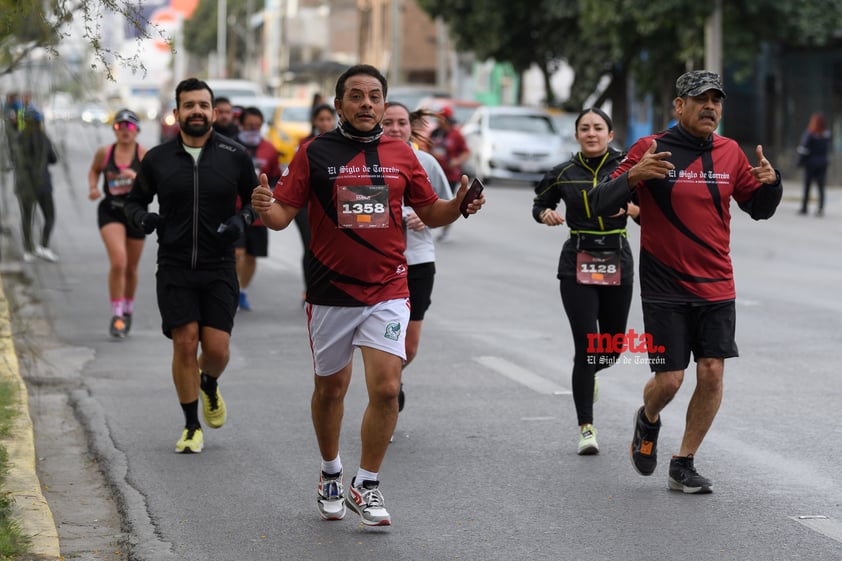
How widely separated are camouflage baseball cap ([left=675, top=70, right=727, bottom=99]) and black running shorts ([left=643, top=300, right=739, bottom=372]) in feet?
3.07

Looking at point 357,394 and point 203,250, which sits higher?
point 203,250

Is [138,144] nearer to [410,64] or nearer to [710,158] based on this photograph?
[710,158]

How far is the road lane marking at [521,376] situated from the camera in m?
10.0

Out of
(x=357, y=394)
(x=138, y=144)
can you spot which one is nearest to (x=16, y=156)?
(x=357, y=394)

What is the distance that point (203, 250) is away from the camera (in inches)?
319

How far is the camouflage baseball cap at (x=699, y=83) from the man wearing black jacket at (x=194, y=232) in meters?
2.44

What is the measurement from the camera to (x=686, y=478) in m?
7.04

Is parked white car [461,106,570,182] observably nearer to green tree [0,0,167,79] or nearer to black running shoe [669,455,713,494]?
black running shoe [669,455,713,494]

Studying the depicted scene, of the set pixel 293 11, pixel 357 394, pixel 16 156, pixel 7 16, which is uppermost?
pixel 293 11

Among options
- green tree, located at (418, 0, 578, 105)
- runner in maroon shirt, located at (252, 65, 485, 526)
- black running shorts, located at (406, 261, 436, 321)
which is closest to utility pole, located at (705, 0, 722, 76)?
green tree, located at (418, 0, 578, 105)

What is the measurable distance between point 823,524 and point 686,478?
30.4 inches

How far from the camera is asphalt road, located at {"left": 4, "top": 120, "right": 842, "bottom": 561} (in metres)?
6.22

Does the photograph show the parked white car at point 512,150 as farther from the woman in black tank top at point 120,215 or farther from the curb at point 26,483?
the curb at point 26,483

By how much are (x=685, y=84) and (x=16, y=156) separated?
121 inches
